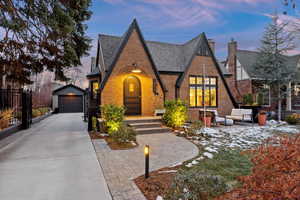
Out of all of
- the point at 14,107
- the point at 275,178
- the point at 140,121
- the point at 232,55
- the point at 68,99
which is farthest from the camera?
the point at 68,99

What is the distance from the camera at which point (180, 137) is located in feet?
25.3

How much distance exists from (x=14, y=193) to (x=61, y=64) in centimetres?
658

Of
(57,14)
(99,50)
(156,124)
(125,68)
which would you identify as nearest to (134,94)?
(125,68)

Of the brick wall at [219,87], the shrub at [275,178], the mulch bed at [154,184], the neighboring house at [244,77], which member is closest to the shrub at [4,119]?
the mulch bed at [154,184]

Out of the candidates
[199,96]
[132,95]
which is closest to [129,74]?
[132,95]

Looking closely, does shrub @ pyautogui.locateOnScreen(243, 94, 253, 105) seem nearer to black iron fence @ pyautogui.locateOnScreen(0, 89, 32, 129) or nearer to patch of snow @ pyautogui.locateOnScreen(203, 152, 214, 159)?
patch of snow @ pyautogui.locateOnScreen(203, 152, 214, 159)

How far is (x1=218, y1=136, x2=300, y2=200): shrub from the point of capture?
148 centimetres

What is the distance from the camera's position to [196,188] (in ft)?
8.45

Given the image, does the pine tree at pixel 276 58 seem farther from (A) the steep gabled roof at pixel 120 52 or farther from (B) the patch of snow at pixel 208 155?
(B) the patch of snow at pixel 208 155

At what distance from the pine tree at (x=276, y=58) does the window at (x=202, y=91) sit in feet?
15.7

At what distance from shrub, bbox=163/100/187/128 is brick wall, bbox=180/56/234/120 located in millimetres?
2440

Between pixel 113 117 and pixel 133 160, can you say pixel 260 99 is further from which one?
pixel 133 160

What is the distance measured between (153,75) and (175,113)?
283cm

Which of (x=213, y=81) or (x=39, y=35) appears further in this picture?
(x=213, y=81)
